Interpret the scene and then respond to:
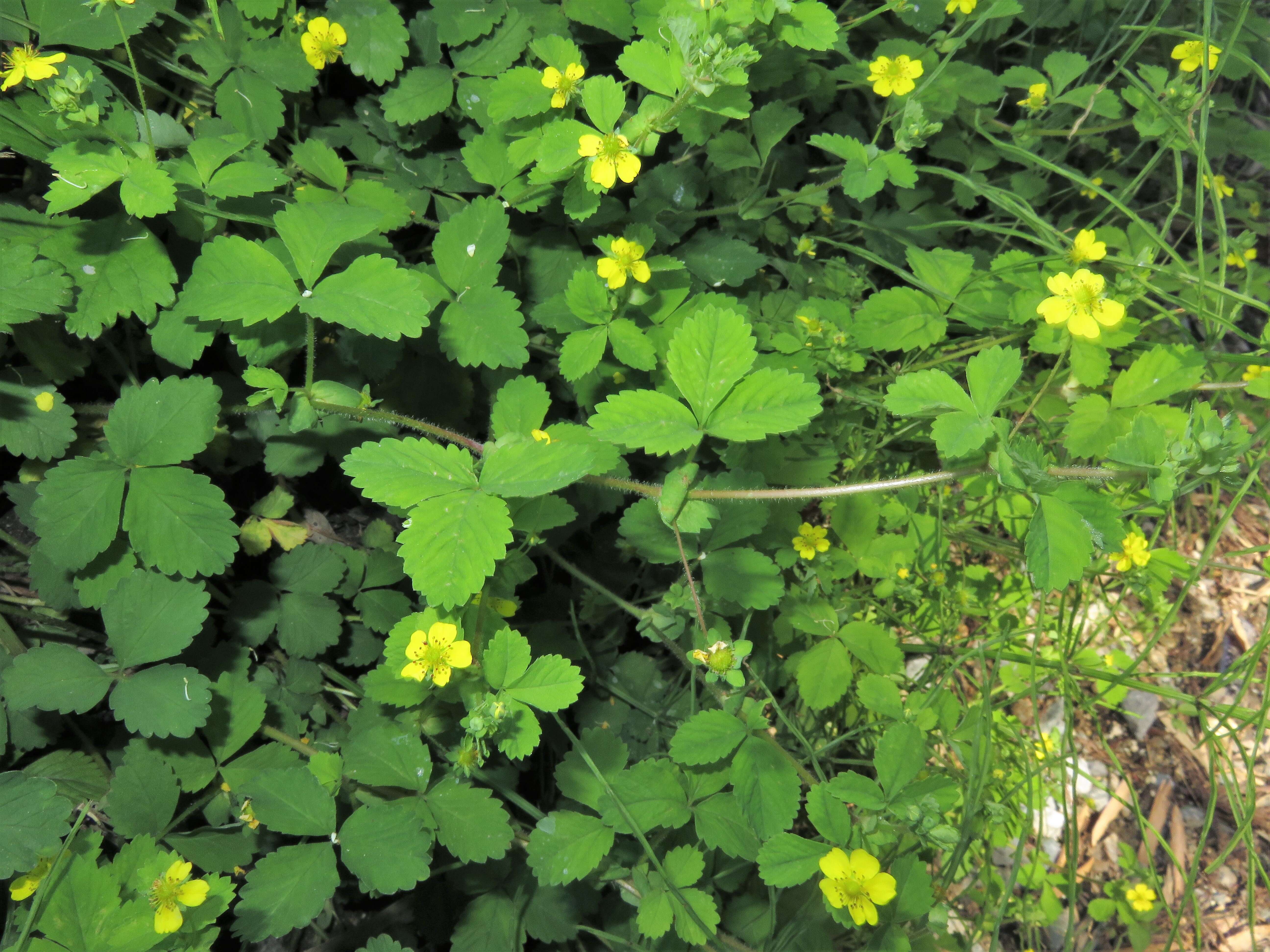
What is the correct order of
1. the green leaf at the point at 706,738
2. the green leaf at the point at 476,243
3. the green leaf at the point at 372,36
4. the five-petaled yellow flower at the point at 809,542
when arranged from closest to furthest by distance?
the green leaf at the point at 706,738 → the green leaf at the point at 476,243 → the green leaf at the point at 372,36 → the five-petaled yellow flower at the point at 809,542

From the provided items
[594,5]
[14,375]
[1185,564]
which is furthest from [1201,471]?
[14,375]

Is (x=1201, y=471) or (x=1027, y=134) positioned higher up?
(x=1027, y=134)

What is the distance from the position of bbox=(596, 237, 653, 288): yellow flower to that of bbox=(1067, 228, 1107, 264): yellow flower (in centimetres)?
131

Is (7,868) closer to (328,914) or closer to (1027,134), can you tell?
(328,914)

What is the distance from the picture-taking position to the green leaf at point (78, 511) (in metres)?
1.74

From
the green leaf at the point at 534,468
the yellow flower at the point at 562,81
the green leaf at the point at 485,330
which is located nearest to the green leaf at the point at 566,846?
the green leaf at the point at 534,468

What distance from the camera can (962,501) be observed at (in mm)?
2865

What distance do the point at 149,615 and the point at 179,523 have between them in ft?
0.82

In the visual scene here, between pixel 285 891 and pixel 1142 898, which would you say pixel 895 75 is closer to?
pixel 285 891

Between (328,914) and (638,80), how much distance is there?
250 centimetres

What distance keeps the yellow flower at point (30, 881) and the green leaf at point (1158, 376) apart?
3.14 metres

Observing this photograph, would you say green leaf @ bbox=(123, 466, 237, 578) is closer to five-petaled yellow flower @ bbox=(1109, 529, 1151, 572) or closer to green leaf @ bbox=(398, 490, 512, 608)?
green leaf @ bbox=(398, 490, 512, 608)

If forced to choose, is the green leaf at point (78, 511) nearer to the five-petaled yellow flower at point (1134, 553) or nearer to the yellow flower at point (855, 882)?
the yellow flower at point (855, 882)

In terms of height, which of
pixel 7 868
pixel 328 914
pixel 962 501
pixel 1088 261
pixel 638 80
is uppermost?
pixel 638 80
